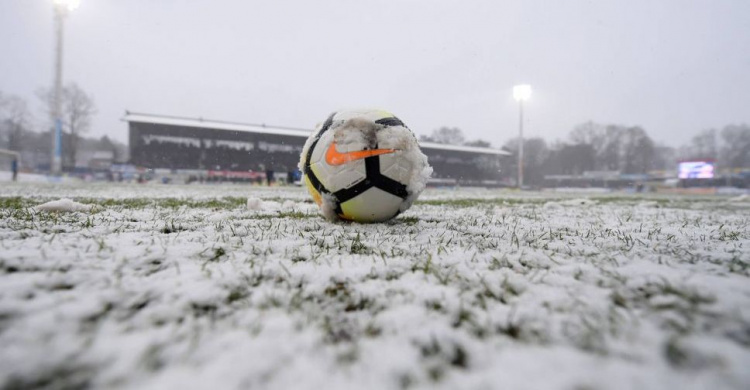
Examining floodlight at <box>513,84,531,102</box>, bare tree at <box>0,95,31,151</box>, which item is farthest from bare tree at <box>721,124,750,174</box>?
bare tree at <box>0,95,31,151</box>

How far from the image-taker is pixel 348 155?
2916mm

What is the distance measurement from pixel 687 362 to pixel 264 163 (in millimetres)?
40474

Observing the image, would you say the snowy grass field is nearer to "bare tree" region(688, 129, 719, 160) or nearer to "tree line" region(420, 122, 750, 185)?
"tree line" region(420, 122, 750, 185)

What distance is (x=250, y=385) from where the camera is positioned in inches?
32.1

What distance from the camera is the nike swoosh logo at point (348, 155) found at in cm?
291

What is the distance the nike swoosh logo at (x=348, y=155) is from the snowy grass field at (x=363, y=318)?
1111 millimetres

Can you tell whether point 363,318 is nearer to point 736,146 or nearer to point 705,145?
point 736,146

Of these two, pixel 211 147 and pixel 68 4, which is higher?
pixel 68 4

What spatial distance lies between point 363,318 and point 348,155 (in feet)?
6.24

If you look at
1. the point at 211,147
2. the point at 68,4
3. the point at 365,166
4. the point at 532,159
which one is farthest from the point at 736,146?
the point at 68,4

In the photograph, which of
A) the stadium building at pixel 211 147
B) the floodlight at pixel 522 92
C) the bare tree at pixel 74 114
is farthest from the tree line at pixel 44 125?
the floodlight at pixel 522 92

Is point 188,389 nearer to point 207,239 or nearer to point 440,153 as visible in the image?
point 207,239

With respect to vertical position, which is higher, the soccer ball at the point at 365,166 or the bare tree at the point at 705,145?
the bare tree at the point at 705,145

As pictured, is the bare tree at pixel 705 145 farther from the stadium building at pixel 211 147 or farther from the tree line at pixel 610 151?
the stadium building at pixel 211 147
